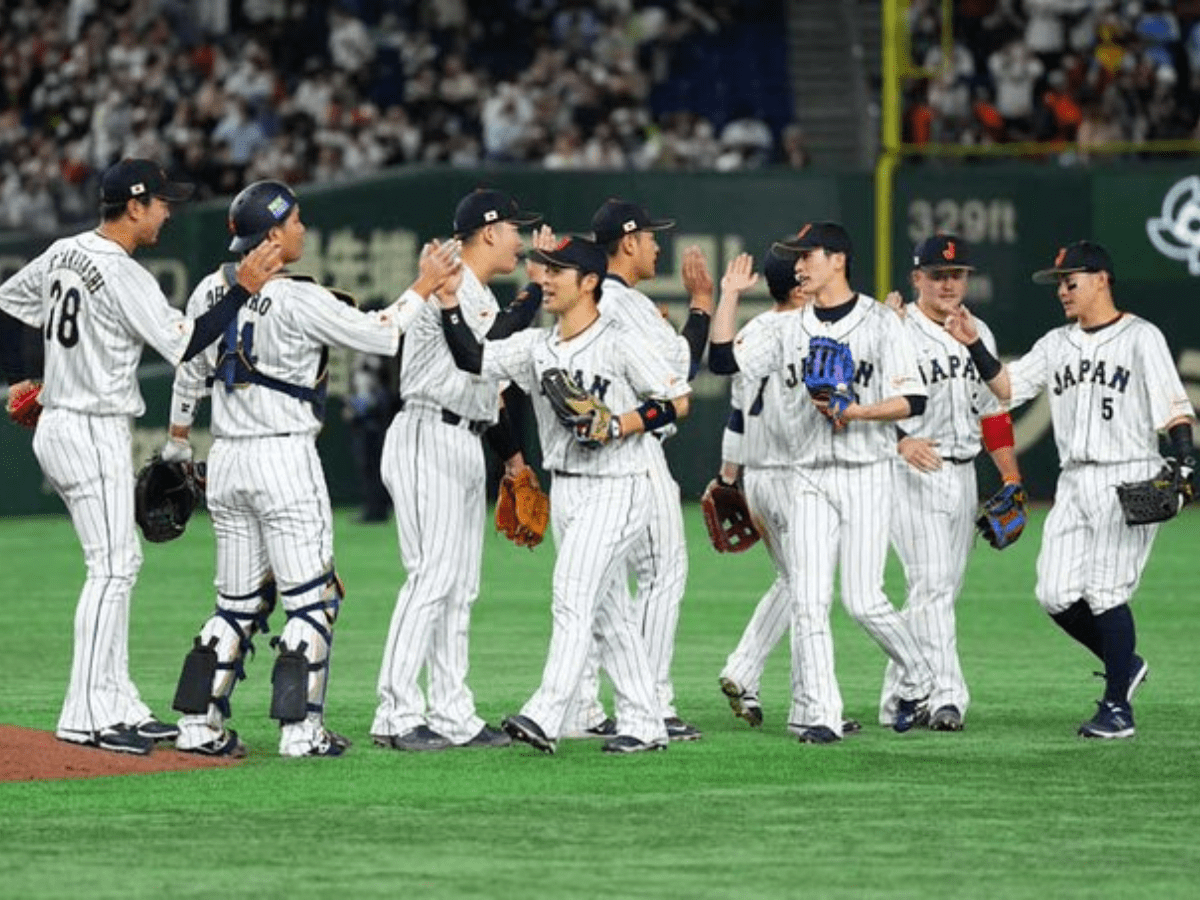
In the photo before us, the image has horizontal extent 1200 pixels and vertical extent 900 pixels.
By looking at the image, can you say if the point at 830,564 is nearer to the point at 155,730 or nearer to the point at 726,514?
the point at 726,514

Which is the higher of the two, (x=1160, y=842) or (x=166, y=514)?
(x=166, y=514)

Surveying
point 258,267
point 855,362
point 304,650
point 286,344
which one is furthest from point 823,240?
point 304,650

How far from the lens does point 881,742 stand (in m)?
11.2

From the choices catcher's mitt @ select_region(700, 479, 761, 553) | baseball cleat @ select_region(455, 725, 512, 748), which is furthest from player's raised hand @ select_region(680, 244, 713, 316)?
baseball cleat @ select_region(455, 725, 512, 748)

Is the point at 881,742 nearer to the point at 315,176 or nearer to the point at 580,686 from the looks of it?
the point at 580,686

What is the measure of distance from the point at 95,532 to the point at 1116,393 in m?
4.18

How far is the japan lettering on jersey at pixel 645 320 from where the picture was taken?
35.3 feet

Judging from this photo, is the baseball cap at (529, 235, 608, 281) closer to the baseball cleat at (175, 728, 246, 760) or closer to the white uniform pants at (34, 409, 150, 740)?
the white uniform pants at (34, 409, 150, 740)

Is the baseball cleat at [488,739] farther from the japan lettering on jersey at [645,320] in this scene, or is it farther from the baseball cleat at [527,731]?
the japan lettering on jersey at [645,320]

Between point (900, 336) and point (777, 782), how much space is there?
2.08 metres

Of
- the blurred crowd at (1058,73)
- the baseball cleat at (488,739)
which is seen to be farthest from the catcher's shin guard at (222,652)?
the blurred crowd at (1058,73)

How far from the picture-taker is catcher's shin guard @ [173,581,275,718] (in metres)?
10.4

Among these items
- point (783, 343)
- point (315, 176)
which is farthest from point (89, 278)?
point (315, 176)

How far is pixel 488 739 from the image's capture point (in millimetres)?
10992
